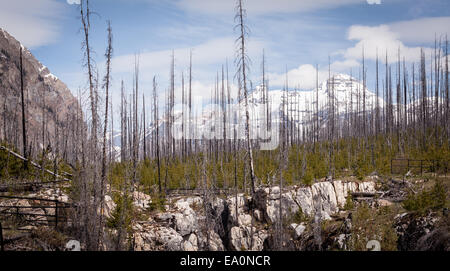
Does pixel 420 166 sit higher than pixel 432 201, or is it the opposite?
pixel 420 166

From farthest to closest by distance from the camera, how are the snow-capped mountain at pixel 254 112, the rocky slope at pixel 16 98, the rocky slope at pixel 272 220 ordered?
1. the rocky slope at pixel 16 98
2. the snow-capped mountain at pixel 254 112
3. the rocky slope at pixel 272 220

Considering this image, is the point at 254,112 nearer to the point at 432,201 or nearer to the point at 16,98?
Answer: the point at 432,201

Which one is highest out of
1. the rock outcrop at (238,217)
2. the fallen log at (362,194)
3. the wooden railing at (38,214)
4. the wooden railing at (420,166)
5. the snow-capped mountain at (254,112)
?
the snow-capped mountain at (254,112)

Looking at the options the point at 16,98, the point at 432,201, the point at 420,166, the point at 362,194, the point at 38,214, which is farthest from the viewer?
the point at 16,98

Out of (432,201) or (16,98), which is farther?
(16,98)

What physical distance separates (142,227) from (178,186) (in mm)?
7728

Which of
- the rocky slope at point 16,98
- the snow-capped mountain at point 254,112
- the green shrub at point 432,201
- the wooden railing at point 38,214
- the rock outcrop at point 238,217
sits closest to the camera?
the wooden railing at point 38,214

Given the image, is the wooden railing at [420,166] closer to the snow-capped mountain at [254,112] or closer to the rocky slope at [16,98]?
the snow-capped mountain at [254,112]

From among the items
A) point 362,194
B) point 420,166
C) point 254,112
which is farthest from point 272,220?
point 254,112

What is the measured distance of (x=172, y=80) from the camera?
2798 cm

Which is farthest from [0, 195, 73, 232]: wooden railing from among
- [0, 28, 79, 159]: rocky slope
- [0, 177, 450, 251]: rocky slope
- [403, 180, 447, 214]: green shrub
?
[403, 180, 447, 214]: green shrub

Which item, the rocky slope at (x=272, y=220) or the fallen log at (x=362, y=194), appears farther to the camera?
the fallen log at (x=362, y=194)

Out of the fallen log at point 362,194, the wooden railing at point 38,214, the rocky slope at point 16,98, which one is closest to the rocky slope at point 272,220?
the fallen log at point 362,194

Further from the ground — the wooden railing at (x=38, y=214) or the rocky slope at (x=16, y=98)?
the rocky slope at (x=16, y=98)
